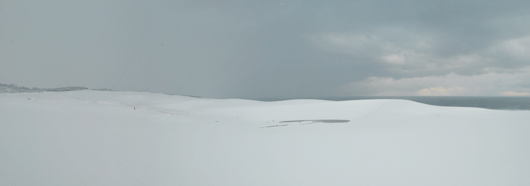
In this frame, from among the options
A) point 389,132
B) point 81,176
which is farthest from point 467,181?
point 81,176

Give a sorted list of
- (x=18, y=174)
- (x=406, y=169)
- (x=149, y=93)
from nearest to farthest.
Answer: (x=18, y=174)
(x=406, y=169)
(x=149, y=93)

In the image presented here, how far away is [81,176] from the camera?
2094 mm

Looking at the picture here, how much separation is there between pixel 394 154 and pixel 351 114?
5.81 m

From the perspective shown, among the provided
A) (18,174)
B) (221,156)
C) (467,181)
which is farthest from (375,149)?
(18,174)

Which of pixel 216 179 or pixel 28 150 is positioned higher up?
pixel 28 150

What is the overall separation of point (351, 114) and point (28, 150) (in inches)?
328

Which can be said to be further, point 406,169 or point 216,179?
point 406,169

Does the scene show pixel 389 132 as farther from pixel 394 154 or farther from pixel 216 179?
pixel 216 179

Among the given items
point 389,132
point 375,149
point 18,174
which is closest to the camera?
point 18,174

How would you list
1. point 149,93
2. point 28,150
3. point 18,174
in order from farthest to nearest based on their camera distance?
1. point 149,93
2. point 28,150
3. point 18,174

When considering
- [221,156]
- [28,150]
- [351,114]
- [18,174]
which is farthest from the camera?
[351,114]

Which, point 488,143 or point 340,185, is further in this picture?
point 488,143

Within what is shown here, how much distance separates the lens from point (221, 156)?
2965mm

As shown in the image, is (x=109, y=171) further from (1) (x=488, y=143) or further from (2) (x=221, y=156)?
(1) (x=488, y=143)
